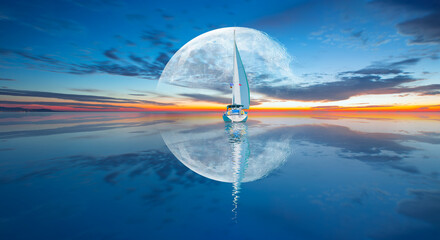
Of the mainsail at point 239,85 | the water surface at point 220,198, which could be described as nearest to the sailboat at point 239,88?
the mainsail at point 239,85

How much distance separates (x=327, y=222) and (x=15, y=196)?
522 inches

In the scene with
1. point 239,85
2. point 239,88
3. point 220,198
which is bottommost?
point 220,198

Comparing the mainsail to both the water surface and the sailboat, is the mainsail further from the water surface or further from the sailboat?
the water surface

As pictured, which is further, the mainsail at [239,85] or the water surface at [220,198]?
the mainsail at [239,85]

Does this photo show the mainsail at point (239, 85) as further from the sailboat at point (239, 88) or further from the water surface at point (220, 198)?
the water surface at point (220, 198)

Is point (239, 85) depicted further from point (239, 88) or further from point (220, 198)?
point (220, 198)

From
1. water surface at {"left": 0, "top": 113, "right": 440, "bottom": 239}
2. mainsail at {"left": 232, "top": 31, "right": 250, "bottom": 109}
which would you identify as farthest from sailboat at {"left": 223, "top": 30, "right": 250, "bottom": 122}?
water surface at {"left": 0, "top": 113, "right": 440, "bottom": 239}

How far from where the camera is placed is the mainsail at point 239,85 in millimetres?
46219

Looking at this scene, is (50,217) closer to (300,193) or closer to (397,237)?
(300,193)

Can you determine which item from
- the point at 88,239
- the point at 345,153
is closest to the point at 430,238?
the point at 88,239

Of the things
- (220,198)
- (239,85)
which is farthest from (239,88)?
(220,198)

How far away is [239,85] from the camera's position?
46562 mm

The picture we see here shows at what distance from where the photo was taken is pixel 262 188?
9008 mm

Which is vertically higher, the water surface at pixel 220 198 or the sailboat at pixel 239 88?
the sailboat at pixel 239 88
